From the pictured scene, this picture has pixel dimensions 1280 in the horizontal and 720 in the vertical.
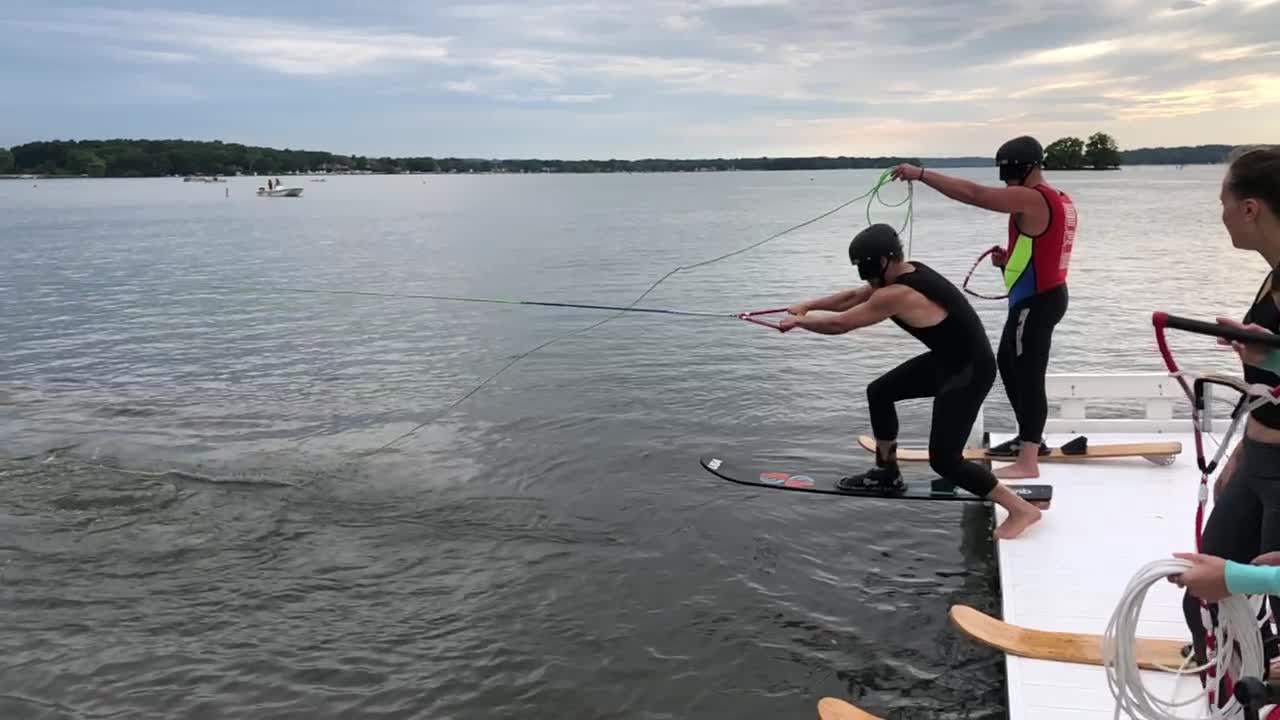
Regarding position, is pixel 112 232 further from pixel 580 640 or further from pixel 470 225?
pixel 580 640

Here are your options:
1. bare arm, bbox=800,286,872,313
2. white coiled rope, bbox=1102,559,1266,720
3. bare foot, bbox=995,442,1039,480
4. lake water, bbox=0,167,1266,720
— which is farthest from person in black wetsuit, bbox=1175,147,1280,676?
bare foot, bbox=995,442,1039,480

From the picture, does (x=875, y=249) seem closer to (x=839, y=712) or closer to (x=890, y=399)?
(x=890, y=399)

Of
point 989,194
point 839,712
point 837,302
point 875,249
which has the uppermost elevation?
point 989,194

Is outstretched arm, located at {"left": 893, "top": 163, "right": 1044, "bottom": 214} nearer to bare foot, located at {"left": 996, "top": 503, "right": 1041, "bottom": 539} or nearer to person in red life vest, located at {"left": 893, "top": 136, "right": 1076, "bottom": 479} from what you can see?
person in red life vest, located at {"left": 893, "top": 136, "right": 1076, "bottom": 479}

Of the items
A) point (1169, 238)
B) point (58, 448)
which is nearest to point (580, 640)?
point (58, 448)

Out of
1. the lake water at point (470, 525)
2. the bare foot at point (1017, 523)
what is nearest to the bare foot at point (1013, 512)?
the bare foot at point (1017, 523)

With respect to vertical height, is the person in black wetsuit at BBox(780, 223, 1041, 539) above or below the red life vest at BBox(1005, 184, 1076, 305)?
below

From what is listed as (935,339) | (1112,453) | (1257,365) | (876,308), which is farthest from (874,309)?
(1112,453)

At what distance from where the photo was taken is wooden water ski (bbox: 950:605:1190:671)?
4879 mm

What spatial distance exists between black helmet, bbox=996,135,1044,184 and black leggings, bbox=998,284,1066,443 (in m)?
0.97

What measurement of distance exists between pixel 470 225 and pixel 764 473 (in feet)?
193

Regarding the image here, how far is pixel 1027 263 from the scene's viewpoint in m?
7.55

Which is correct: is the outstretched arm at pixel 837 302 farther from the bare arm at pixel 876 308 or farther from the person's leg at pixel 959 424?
the person's leg at pixel 959 424

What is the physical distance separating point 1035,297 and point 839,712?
406 cm
